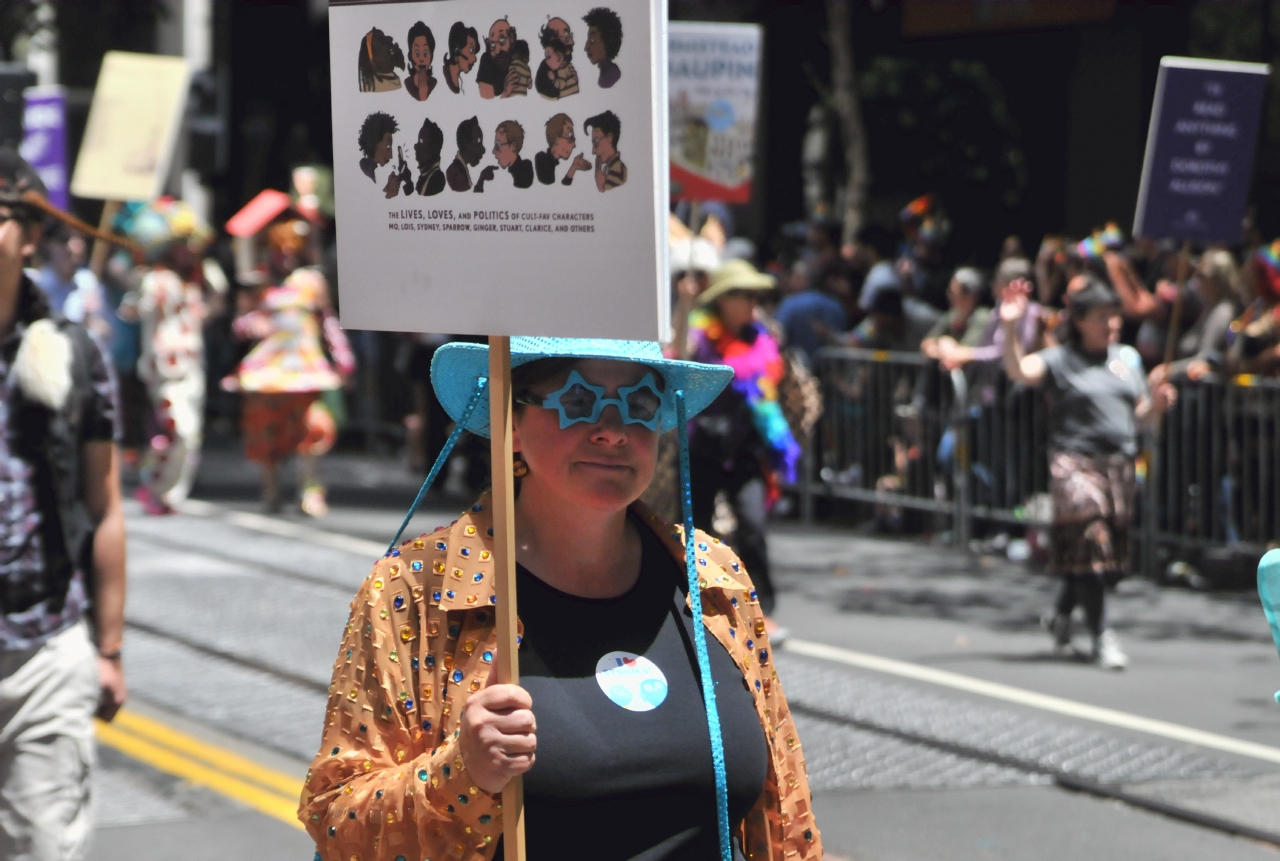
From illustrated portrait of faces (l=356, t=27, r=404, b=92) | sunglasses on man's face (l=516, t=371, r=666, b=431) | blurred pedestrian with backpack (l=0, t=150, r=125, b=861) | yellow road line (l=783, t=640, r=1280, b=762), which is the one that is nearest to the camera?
illustrated portrait of faces (l=356, t=27, r=404, b=92)

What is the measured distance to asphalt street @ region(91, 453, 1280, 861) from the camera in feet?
20.6

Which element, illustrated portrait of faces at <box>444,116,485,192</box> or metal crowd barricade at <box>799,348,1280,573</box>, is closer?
illustrated portrait of faces at <box>444,116,485,192</box>

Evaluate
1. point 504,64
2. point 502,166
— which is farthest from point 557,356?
point 504,64

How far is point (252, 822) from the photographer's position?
20.9 feet

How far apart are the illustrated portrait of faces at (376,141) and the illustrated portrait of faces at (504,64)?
17cm

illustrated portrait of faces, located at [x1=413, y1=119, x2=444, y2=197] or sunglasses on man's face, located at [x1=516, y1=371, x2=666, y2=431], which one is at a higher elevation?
illustrated portrait of faces, located at [x1=413, y1=119, x2=444, y2=197]

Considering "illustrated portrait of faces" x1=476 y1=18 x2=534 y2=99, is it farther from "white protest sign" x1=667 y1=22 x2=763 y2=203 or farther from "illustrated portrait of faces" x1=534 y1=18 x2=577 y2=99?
"white protest sign" x1=667 y1=22 x2=763 y2=203

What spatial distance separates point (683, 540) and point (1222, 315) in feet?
29.8

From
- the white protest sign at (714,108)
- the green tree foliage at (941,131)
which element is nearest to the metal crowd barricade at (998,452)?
the white protest sign at (714,108)

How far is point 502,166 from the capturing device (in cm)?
267

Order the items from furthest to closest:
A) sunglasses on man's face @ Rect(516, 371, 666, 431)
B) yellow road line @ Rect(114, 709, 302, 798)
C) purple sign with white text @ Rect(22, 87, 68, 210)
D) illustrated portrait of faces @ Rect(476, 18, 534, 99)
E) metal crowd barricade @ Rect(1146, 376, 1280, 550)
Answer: metal crowd barricade @ Rect(1146, 376, 1280, 550) < purple sign with white text @ Rect(22, 87, 68, 210) < yellow road line @ Rect(114, 709, 302, 798) < sunglasses on man's face @ Rect(516, 371, 666, 431) < illustrated portrait of faces @ Rect(476, 18, 534, 99)

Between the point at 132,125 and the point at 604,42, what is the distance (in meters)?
9.16

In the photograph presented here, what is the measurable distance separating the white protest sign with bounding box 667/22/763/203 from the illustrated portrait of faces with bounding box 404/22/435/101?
23.5 feet

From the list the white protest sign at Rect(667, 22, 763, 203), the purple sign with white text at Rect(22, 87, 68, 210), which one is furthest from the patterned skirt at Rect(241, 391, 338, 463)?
the white protest sign at Rect(667, 22, 763, 203)
